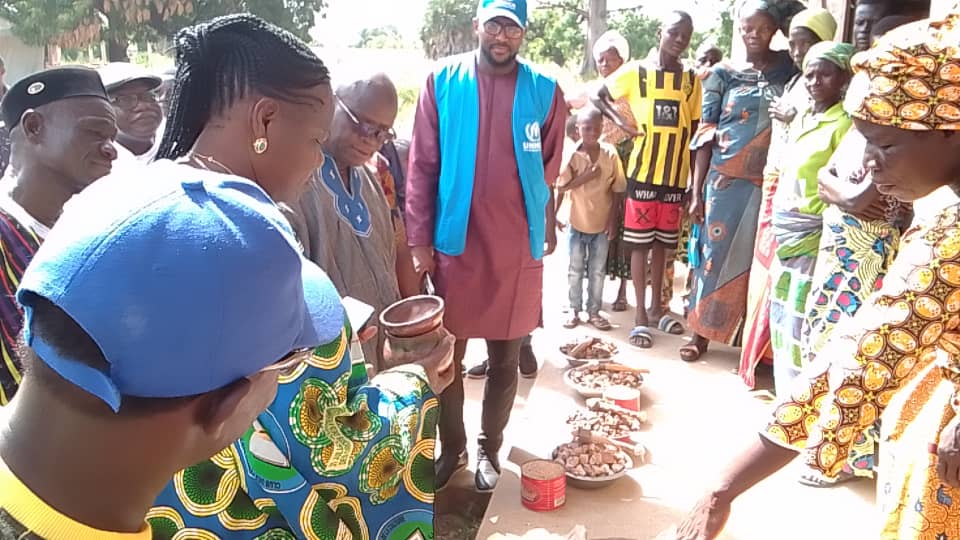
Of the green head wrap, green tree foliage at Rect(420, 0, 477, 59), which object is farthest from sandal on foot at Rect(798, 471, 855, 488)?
green tree foliage at Rect(420, 0, 477, 59)

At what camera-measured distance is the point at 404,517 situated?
153 cm

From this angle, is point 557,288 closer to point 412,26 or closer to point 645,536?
point 645,536

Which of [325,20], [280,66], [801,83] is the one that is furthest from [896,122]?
[325,20]

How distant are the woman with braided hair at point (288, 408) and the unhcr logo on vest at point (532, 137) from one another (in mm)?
1664

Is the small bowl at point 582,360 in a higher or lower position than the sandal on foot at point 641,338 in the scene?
higher

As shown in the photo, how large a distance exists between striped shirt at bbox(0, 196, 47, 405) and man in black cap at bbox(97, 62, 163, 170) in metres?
1.30

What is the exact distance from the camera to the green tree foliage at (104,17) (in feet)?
42.2

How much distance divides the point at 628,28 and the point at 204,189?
22.8 m

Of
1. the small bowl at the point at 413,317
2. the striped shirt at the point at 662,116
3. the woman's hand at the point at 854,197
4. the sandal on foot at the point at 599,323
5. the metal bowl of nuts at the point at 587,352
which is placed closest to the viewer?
the small bowl at the point at 413,317

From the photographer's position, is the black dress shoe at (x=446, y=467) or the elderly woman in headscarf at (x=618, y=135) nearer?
the black dress shoe at (x=446, y=467)

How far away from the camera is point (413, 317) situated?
1.69m

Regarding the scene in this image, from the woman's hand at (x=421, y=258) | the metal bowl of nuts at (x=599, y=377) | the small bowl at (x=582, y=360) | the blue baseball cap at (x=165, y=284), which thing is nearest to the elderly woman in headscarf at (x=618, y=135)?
the small bowl at (x=582, y=360)

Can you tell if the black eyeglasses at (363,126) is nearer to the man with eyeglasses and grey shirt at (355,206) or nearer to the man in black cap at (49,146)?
the man with eyeglasses and grey shirt at (355,206)

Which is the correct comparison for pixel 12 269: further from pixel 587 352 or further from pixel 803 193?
pixel 587 352
